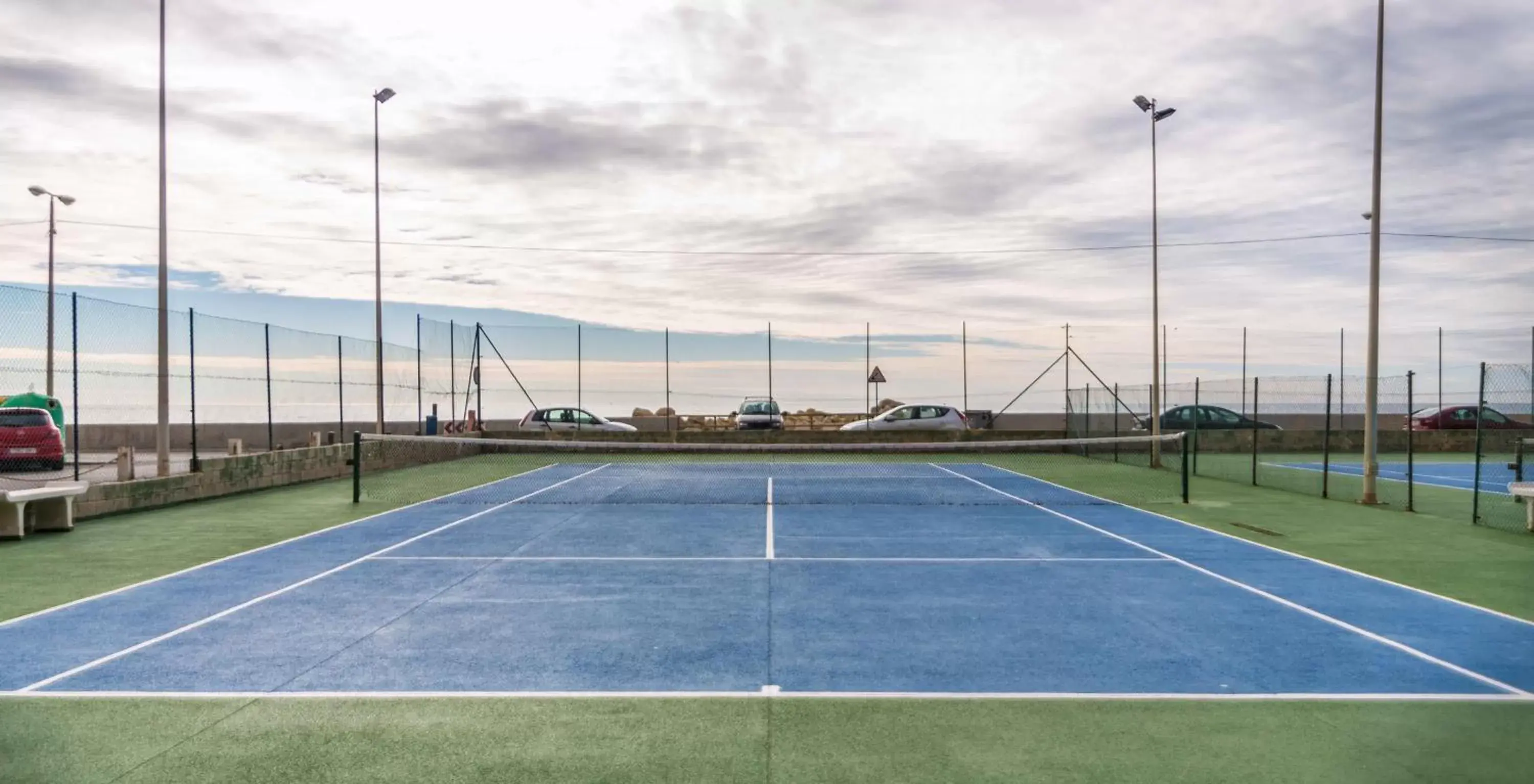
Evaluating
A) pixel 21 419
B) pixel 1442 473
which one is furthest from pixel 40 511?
pixel 1442 473

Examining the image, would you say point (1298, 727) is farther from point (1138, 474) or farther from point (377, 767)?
point (1138, 474)

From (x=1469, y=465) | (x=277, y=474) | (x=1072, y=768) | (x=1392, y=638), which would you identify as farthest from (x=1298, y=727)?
(x=1469, y=465)

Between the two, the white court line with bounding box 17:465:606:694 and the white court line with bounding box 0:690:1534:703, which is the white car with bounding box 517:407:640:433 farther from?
the white court line with bounding box 0:690:1534:703

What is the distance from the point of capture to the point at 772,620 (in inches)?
342

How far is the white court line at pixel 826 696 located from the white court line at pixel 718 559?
5250 mm

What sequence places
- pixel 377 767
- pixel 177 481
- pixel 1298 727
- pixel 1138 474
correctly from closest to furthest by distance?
pixel 377 767, pixel 1298 727, pixel 177 481, pixel 1138 474

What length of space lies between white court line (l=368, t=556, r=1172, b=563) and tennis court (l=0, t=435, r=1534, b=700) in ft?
0.17

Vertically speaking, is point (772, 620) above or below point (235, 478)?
below

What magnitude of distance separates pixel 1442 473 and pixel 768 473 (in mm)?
17552

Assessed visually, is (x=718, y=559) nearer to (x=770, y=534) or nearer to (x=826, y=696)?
(x=770, y=534)

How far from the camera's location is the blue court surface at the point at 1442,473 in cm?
2228

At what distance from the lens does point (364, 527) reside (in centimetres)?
1492

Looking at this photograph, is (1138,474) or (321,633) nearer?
(321,633)

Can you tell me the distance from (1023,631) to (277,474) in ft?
59.3
